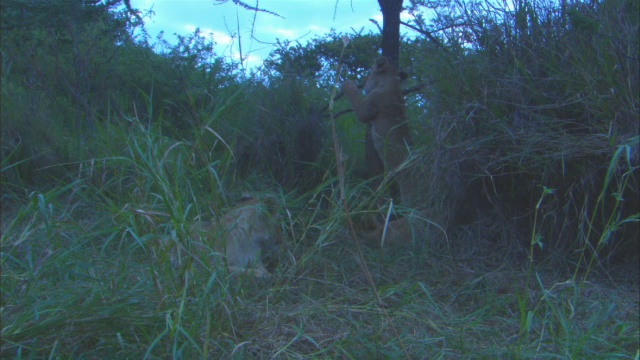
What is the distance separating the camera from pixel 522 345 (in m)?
2.88

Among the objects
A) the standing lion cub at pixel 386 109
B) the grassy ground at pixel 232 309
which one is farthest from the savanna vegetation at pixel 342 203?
the standing lion cub at pixel 386 109

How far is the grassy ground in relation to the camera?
8.25 feet

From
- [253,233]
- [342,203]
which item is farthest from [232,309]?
[253,233]

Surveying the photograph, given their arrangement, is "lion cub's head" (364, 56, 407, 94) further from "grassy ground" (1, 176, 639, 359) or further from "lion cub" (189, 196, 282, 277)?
"grassy ground" (1, 176, 639, 359)

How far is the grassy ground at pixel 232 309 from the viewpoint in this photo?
252 cm

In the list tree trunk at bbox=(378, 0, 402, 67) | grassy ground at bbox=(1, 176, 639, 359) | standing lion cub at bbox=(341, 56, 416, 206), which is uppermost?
tree trunk at bbox=(378, 0, 402, 67)

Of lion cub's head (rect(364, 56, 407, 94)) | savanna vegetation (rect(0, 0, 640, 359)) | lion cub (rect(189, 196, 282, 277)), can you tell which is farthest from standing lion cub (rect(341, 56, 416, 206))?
lion cub (rect(189, 196, 282, 277))

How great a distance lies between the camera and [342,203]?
3.26 m

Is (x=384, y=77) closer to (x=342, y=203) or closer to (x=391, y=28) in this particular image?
(x=391, y=28)

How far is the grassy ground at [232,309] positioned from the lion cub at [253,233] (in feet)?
0.52

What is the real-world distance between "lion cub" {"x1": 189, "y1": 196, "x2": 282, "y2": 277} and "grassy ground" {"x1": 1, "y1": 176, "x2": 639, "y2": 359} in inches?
6.2

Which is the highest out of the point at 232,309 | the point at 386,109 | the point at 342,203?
the point at 386,109

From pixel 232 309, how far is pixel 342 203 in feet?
2.61

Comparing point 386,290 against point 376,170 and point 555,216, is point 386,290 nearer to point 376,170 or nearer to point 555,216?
point 555,216
